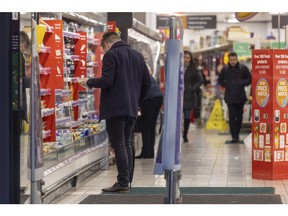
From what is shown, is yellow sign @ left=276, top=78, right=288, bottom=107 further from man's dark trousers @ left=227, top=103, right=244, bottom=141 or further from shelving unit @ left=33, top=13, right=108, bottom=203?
man's dark trousers @ left=227, top=103, right=244, bottom=141

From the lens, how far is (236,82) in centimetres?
1336

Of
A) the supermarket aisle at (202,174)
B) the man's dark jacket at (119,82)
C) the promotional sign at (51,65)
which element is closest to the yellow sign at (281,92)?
the supermarket aisle at (202,174)

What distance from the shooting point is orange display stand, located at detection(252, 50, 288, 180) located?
8688mm

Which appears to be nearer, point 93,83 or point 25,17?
point 25,17

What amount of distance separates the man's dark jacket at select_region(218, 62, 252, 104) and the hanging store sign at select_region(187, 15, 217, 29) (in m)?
10.7

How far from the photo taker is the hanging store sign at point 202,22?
2406 centimetres

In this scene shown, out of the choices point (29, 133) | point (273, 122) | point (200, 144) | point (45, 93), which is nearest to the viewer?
point (29, 133)

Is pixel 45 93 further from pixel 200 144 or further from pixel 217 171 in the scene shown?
pixel 200 144

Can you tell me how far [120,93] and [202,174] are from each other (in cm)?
239

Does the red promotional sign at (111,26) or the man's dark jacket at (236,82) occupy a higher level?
the red promotional sign at (111,26)

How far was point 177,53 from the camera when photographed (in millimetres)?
6168

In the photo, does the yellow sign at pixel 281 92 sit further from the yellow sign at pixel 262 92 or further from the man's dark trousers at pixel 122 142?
the man's dark trousers at pixel 122 142
